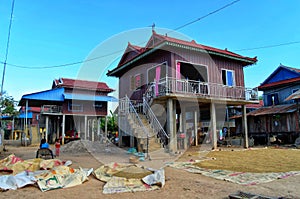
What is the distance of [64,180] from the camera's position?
17.1ft

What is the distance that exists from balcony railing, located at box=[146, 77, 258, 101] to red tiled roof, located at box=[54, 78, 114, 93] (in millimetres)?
14341

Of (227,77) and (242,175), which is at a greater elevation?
(227,77)

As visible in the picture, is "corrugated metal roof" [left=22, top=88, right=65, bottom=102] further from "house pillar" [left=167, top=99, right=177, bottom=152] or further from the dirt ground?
the dirt ground

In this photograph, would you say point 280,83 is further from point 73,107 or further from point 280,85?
point 73,107

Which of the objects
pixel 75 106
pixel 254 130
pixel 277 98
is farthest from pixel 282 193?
pixel 75 106

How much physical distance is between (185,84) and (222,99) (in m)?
2.42

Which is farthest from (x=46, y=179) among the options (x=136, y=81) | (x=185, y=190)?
(x=136, y=81)

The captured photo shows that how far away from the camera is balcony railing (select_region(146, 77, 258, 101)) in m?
10.3

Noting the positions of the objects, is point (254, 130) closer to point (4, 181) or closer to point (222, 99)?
point (222, 99)

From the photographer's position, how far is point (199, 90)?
1116 centimetres

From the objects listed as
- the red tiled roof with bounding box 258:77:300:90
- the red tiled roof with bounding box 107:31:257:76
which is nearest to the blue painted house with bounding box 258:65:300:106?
the red tiled roof with bounding box 258:77:300:90

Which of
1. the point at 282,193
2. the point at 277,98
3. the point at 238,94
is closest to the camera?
the point at 282,193

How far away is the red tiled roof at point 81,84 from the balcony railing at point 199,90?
14341mm

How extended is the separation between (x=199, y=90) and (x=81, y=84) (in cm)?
1649
